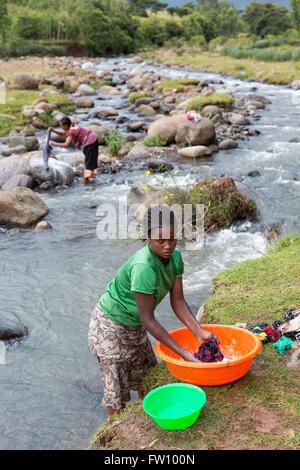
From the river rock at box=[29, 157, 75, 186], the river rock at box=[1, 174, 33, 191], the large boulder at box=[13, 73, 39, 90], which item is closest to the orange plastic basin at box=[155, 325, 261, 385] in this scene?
the river rock at box=[1, 174, 33, 191]

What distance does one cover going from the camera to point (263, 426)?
2.50 meters

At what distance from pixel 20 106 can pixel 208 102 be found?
6.51 meters

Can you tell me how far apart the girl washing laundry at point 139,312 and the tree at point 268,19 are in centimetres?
5687

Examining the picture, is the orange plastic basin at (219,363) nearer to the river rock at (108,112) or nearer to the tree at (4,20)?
the river rock at (108,112)

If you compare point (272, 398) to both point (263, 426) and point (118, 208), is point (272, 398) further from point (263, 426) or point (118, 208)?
point (118, 208)

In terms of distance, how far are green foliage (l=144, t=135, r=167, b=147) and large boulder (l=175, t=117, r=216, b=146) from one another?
1.38 ft

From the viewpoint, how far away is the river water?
357 centimetres

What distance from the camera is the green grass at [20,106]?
47.4ft

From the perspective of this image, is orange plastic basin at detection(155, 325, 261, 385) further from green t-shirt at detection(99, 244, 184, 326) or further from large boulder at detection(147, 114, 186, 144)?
large boulder at detection(147, 114, 186, 144)

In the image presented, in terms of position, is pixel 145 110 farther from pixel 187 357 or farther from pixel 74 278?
pixel 187 357

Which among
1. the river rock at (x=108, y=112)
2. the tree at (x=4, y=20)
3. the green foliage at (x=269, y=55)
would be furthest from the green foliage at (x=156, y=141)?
the tree at (x=4, y=20)
